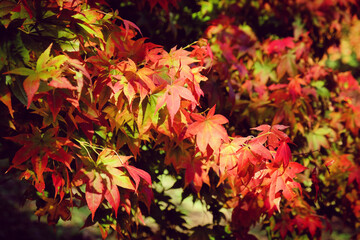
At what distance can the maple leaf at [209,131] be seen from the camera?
1.47 meters

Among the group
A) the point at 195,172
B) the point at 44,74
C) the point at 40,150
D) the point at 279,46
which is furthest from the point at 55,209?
the point at 279,46

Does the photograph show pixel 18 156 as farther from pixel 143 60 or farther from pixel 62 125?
pixel 143 60

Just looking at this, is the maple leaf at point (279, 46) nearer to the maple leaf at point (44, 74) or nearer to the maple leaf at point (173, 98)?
the maple leaf at point (173, 98)

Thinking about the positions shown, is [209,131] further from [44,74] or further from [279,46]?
[279,46]

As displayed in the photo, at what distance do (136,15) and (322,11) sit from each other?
1.99 metres

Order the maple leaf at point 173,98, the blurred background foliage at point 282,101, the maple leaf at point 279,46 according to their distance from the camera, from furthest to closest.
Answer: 1. the maple leaf at point 279,46
2. the blurred background foliage at point 282,101
3. the maple leaf at point 173,98

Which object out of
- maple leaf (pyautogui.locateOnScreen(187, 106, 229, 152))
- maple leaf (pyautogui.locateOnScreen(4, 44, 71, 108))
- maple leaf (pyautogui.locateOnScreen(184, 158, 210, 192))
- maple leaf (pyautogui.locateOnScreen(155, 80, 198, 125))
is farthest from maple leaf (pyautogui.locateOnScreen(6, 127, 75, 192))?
maple leaf (pyautogui.locateOnScreen(184, 158, 210, 192))

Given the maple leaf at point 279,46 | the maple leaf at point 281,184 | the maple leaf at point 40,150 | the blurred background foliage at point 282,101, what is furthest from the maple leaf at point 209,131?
the maple leaf at point 279,46

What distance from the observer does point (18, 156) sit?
51.8 inches

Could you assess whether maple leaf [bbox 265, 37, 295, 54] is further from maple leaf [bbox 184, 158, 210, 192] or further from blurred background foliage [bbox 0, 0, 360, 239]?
maple leaf [bbox 184, 158, 210, 192]

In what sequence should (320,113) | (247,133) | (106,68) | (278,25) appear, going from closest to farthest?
(106,68) → (247,133) → (320,113) → (278,25)

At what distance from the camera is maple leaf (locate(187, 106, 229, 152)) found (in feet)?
4.82

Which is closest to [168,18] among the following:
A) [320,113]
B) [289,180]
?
[320,113]

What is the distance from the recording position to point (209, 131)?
1485 millimetres
